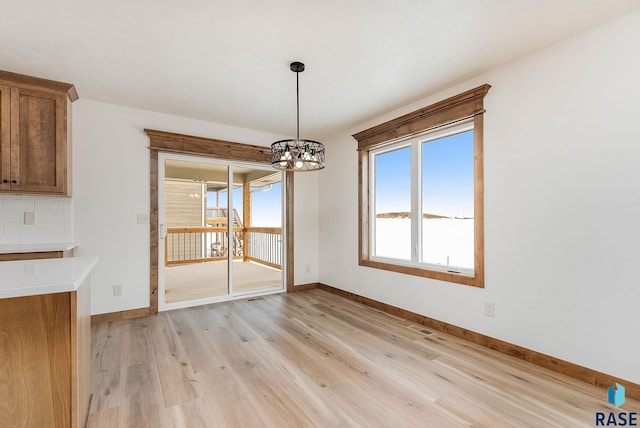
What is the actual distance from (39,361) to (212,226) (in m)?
3.69

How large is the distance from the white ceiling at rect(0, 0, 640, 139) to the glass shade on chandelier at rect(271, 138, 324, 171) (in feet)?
2.38

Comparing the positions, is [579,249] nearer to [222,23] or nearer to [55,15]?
[222,23]

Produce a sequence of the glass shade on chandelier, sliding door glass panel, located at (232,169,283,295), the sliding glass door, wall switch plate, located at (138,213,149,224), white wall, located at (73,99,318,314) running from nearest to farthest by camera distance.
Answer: the glass shade on chandelier < white wall, located at (73,99,318,314) < wall switch plate, located at (138,213,149,224) < the sliding glass door < sliding door glass panel, located at (232,169,283,295)

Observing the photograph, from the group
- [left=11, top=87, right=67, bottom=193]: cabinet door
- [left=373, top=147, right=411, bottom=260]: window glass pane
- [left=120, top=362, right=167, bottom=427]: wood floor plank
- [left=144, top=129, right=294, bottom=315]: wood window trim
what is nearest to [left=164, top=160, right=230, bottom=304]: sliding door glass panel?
[left=144, top=129, right=294, bottom=315]: wood window trim

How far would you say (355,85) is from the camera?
2973mm

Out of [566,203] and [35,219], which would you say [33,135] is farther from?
[566,203]

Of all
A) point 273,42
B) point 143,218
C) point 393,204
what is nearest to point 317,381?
point 393,204

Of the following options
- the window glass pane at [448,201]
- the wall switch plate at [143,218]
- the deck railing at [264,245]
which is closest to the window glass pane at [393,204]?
the window glass pane at [448,201]

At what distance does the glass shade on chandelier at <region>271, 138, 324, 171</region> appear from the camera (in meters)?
2.44

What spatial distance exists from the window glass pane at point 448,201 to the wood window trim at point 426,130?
0.18m

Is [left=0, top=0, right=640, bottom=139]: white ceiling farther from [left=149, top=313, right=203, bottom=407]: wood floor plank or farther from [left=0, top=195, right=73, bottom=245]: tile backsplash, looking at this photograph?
[left=149, top=313, right=203, bottom=407]: wood floor plank

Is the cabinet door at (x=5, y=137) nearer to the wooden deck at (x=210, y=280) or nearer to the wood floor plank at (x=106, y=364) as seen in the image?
the wood floor plank at (x=106, y=364)

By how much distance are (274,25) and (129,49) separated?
123 centimetres

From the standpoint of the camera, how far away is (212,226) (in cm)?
486
